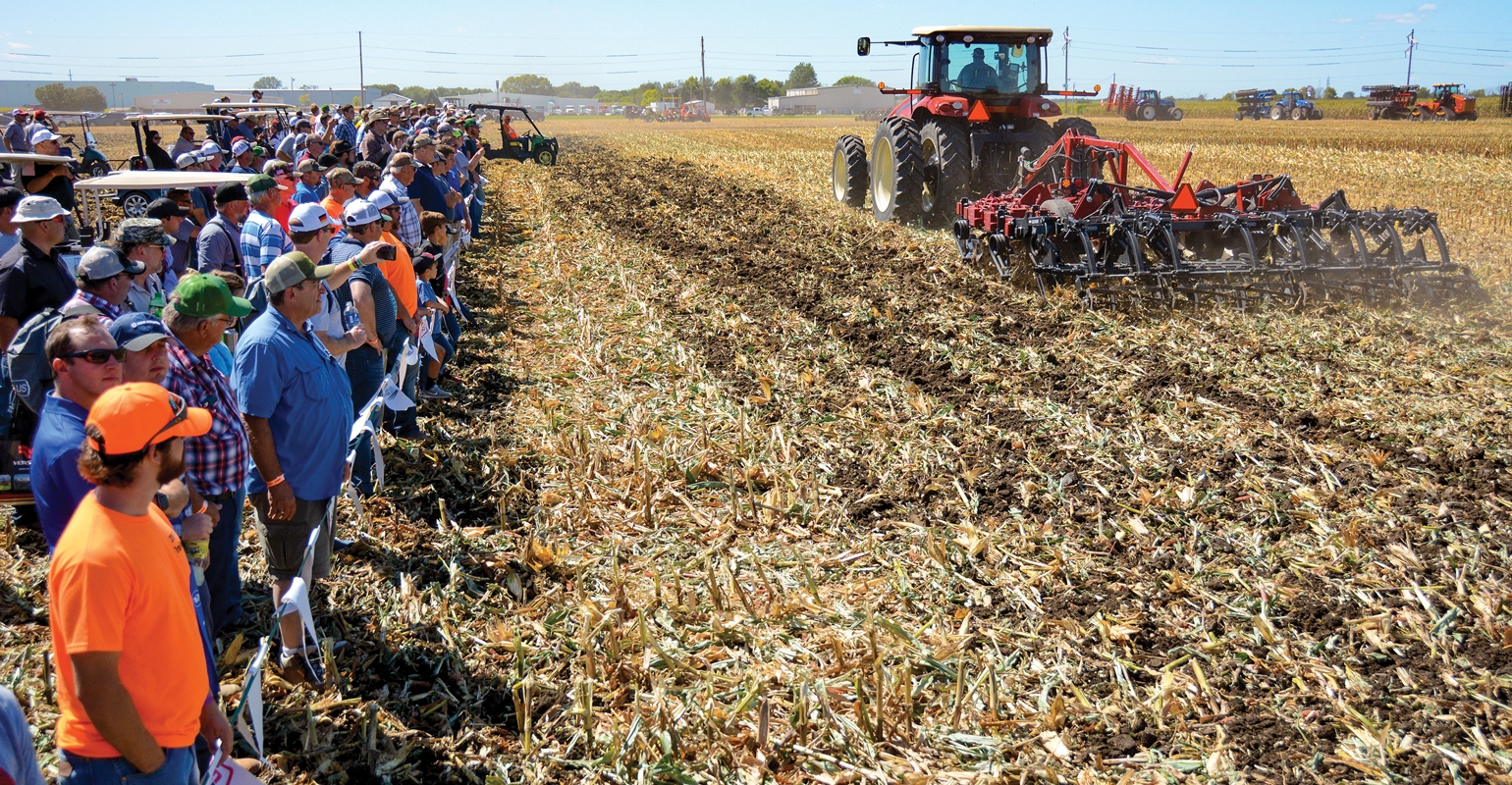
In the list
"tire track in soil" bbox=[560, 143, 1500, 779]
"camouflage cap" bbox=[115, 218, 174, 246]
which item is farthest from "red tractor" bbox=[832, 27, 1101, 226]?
"camouflage cap" bbox=[115, 218, 174, 246]

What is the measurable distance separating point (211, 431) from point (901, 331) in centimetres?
613

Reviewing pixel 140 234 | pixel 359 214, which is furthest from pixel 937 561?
pixel 140 234

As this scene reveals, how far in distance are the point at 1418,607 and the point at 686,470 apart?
12.3ft

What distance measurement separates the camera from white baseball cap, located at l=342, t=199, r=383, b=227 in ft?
19.4

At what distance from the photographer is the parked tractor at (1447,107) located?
44156 millimetres

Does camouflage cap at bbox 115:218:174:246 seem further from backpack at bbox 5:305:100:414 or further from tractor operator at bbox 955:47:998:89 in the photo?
tractor operator at bbox 955:47:998:89

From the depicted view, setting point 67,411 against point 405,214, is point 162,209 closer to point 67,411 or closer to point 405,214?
point 405,214

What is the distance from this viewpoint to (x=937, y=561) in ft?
15.9

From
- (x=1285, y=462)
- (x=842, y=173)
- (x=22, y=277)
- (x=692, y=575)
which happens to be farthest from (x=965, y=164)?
(x=22, y=277)

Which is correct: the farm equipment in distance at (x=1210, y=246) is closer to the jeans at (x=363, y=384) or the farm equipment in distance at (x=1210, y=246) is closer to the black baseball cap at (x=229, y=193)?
the jeans at (x=363, y=384)

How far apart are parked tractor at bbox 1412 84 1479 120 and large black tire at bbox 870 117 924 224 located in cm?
4255

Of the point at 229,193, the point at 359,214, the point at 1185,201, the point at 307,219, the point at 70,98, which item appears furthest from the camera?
the point at 70,98

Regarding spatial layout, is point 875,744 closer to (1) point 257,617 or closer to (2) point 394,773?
(2) point 394,773

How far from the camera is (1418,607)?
166 inches
